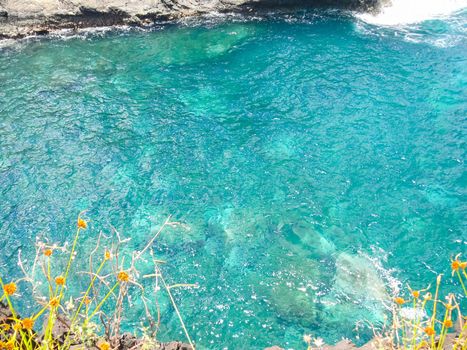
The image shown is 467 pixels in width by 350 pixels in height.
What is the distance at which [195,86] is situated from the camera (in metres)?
9.73

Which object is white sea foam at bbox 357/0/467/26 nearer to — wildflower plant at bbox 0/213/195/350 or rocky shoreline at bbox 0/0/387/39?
rocky shoreline at bbox 0/0/387/39

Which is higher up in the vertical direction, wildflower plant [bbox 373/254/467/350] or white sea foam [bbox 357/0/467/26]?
white sea foam [bbox 357/0/467/26]

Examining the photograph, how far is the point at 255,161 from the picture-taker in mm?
7820

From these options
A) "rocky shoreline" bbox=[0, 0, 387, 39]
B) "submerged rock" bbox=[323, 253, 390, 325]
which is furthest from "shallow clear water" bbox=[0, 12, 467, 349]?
"rocky shoreline" bbox=[0, 0, 387, 39]

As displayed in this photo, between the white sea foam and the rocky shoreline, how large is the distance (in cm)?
43

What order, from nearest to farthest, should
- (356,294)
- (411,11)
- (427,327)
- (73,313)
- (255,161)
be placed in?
(427,327)
(73,313)
(356,294)
(255,161)
(411,11)

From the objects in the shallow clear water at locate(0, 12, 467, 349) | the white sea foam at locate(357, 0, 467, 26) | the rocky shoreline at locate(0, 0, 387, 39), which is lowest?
the shallow clear water at locate(0, 12, 467, 349)

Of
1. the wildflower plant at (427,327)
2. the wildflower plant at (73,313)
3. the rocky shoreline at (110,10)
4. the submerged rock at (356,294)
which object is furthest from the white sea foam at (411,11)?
the wildflower plant at (73,313)

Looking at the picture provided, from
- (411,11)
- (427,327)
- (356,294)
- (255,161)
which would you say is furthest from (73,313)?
(411,11)

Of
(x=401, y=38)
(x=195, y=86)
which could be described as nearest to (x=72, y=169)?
(x=195, y=86)

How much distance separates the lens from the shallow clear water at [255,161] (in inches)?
231

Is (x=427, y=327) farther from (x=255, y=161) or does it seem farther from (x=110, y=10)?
(x=110, y=10)

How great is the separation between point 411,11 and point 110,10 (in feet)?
27.9

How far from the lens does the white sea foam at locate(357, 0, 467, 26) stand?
12273mm
